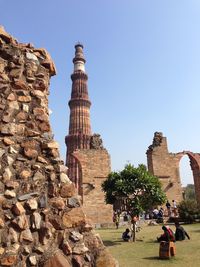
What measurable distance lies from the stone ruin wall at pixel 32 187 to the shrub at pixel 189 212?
12.2 meters

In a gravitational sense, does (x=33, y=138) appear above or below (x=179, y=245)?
above

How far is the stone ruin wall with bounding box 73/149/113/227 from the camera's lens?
15.5 meters

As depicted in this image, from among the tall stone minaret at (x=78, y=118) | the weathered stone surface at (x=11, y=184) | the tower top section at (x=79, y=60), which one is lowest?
the weathered stone surface at (x=11, y=184)

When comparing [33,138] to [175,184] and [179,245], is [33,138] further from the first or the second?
[175,184]

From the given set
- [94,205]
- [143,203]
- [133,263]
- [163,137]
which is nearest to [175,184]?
[163,137]

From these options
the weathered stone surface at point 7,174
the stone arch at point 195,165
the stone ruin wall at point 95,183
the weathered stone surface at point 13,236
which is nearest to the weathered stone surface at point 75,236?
the weathered stone surface at point 13,236

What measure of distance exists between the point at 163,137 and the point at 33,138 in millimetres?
16086

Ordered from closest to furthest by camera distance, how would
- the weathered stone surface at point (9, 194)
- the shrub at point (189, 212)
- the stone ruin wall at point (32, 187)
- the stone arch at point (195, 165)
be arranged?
the stone ruin wall at point (32, 187) < the weathered stone surface at point (9, 194) < the shrub at point (189, 212) < the stone arch at point (195, 165)

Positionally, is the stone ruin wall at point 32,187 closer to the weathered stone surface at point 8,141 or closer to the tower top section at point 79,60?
the weathered stone surface at point 8,141

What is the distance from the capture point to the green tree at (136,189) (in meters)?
9.58

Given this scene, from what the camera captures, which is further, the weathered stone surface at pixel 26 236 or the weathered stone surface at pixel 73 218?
the weathered stone surface at pixel 73 218

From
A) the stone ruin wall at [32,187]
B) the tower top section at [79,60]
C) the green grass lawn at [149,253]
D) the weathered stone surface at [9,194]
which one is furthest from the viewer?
the tower top section at [79,60]

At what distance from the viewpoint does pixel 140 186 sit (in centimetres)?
964

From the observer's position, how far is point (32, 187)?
2.28 metres
